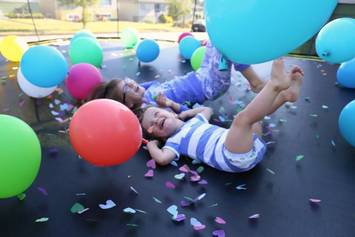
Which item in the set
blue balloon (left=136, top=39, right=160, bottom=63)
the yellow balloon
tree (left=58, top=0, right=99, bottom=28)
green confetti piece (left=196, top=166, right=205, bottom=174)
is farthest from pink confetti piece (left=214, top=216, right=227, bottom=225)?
tree (left=58, top=0, right=99, bottom=28)

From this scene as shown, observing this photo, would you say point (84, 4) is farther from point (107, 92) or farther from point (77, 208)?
point (77, 208)

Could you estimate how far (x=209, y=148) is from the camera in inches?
57.5

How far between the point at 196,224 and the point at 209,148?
16.4 inches

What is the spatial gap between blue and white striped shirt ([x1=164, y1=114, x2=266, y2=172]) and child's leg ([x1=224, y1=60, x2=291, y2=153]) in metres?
0.05

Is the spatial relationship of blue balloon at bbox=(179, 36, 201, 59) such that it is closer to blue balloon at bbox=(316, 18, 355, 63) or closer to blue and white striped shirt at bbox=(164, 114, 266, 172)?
blue balloon at bbox=(316, 18, 355, 63)

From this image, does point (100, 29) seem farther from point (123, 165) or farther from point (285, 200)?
point (285, 200)

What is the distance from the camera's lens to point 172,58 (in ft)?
12.3

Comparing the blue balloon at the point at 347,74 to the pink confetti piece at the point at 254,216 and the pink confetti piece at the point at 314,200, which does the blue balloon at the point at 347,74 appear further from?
the pink confetti piece at the point at 254,216

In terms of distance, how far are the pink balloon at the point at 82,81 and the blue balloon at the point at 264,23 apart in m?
1.23

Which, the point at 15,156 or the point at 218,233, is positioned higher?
the point at 15,156

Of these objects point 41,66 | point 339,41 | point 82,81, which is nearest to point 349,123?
Result: point 339,41

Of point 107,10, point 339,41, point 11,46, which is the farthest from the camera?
point 107,10

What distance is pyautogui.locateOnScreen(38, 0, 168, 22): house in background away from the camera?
5.85m

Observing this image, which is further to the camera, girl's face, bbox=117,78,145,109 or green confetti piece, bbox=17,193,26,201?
girl's face, bbox=117,78,145,109
